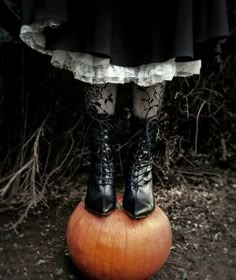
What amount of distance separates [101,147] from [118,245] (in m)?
0.31

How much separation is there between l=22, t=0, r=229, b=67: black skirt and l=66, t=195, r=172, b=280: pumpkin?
51cm

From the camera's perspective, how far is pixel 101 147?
5.52 feet

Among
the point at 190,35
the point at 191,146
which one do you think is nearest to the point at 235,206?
the point at 191,146

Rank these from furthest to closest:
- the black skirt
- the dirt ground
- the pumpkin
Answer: the dirt ground, the pumpkin, the black skirt

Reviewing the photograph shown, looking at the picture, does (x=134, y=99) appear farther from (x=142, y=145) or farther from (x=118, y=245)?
(x=118, y=245)

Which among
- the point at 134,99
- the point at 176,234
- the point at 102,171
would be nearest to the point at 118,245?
the point at 102,171

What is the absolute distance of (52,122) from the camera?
242 centimetres

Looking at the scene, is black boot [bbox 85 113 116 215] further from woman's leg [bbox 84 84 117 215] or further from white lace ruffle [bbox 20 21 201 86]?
white lace ruffle [bbox 20 21 201 86]

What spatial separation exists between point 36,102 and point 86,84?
0.80m

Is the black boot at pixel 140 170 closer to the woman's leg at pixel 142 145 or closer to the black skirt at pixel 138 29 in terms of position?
the woman's leg at pixel 142 145

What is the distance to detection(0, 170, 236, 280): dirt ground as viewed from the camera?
1.90m

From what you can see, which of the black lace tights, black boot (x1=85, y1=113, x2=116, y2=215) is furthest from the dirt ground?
the black lace tights

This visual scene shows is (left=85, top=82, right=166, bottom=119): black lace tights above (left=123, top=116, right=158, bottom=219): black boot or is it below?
above

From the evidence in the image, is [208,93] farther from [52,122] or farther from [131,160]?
[131,160]
